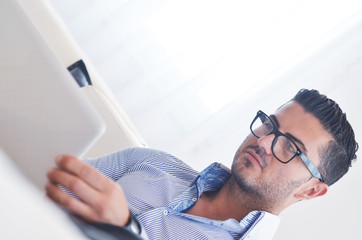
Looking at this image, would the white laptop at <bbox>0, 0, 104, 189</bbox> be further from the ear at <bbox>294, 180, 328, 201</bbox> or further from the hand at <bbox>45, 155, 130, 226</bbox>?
the ear at <bbox>294, 180, 328, 201</bbox>

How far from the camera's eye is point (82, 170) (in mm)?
359

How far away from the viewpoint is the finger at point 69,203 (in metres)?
0.31

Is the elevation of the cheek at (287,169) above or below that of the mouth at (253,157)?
below

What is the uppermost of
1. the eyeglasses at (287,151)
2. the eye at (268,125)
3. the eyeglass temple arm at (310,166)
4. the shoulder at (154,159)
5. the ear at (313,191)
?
the shoulder at (154,159)

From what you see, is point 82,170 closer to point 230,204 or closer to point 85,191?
point 85,191

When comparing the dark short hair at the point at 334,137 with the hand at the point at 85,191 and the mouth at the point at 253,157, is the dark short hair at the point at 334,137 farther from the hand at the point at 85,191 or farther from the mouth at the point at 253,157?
the hand at the point at 85,191

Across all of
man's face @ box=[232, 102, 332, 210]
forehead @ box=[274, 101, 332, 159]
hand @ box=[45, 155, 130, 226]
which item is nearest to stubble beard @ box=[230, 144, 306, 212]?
man's face @ box=[232, 102, 332, 210]

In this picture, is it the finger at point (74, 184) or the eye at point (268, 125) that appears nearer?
the finger at point (74, 184)

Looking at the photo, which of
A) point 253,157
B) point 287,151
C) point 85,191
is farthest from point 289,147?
point 85,191

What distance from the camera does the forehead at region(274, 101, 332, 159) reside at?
1.05 m

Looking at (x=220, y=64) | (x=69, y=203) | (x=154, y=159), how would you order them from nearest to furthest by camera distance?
(x=69, y=203) < (x=154, y=159) < (x=220, y=64)

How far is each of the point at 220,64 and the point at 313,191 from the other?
59 cm

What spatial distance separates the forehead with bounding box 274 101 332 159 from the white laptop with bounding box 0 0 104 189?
789 mm

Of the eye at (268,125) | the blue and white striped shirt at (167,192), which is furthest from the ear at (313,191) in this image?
the eye at (268,125)
